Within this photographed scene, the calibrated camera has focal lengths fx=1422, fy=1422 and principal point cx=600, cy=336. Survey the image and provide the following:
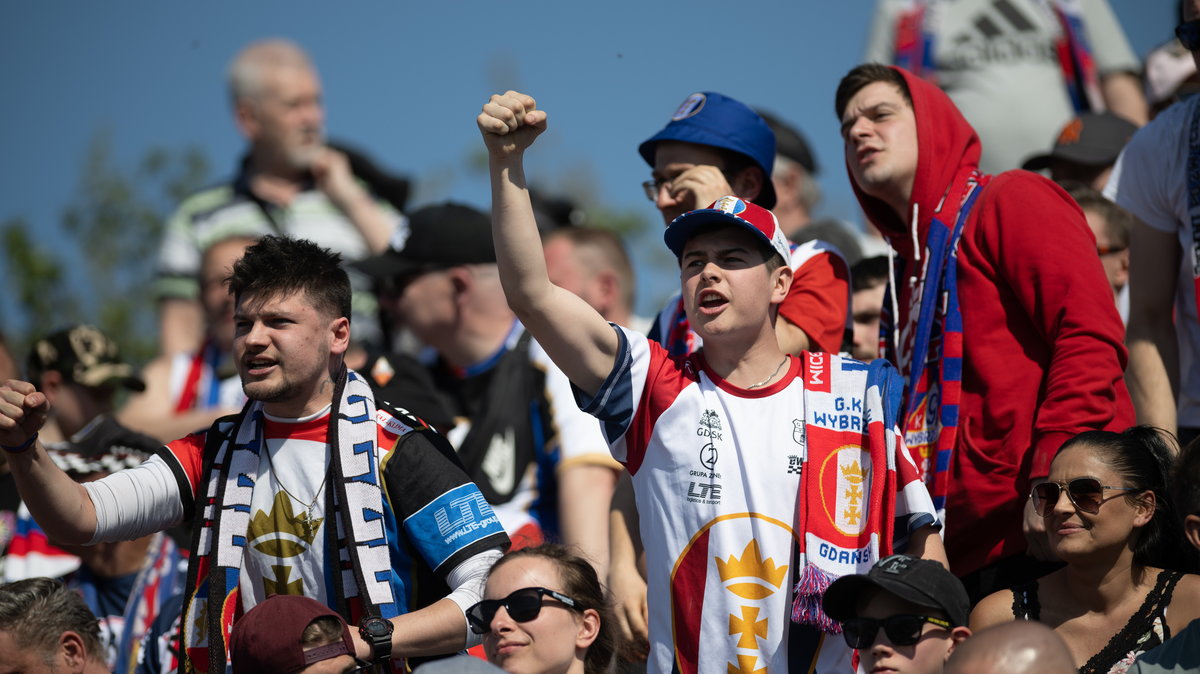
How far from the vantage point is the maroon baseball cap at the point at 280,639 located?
12.6 ft

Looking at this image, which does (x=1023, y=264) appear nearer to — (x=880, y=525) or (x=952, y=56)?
(x=880, y=525)

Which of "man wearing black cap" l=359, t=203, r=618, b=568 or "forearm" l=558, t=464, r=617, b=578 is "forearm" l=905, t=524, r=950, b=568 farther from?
"forearm" l=558, t=464, r=617, b=578

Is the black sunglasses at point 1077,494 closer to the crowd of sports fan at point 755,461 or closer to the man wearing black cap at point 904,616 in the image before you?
the crowd of sports fan at point 755,461

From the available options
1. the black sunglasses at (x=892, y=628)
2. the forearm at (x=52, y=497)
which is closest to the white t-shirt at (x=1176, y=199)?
the black sunglasses at (x=892, y=628)

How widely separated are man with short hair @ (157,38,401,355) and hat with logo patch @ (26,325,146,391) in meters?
1.76

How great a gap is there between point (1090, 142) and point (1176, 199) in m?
1.63

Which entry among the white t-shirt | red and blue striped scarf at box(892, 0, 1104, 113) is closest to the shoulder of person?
the white t-shirt

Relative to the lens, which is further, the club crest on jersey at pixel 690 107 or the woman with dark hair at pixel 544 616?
the club crest on jersey at pixel 690 107

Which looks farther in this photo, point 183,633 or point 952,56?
point 952,56

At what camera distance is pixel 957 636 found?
3709 mm

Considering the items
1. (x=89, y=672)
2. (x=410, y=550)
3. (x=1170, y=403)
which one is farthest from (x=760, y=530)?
(x=89, y=672)

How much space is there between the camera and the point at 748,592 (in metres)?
4.02

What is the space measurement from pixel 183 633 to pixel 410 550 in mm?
722

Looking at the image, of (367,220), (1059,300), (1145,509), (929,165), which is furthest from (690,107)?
(367,220)
